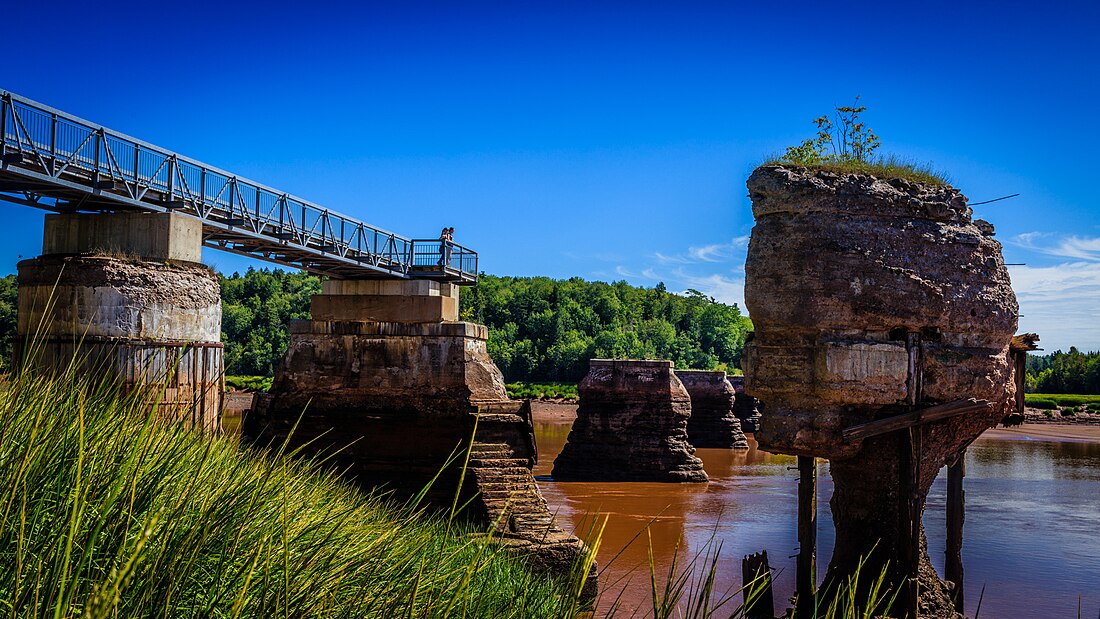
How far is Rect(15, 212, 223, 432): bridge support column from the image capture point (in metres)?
7.70

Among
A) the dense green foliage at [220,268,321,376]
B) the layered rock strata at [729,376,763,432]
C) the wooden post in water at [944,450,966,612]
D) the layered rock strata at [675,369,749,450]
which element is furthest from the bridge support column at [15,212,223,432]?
the layered rock strata at [729,376,763,432]

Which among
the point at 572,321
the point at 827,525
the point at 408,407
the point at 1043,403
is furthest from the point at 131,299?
the point at 572,321

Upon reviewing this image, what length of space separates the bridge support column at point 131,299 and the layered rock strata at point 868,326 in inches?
222

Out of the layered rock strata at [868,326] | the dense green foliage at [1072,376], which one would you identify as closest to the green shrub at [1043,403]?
the dense green foliage at [1072,376]

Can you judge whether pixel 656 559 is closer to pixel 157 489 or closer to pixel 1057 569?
pixel 1057 569

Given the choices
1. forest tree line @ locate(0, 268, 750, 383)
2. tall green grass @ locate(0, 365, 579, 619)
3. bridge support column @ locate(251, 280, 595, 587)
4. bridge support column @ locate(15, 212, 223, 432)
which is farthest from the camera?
forest tree line @ locate(0, 268, 750, 383)

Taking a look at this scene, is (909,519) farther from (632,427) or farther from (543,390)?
(543,390)

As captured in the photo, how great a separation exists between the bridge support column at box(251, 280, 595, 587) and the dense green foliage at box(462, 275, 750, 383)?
53425 mm

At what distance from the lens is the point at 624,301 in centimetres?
9650

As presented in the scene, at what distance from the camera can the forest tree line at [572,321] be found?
69.4 metres

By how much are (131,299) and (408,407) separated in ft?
25.6

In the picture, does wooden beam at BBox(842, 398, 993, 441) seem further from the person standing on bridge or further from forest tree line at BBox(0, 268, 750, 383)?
forest tree line at BBox(0, 268, 750, 383)

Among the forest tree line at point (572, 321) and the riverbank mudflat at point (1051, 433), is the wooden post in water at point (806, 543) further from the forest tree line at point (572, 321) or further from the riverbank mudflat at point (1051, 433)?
the forest tree line at point (572, 321)

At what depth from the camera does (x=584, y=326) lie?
8356 centimetres
